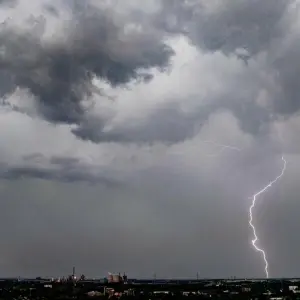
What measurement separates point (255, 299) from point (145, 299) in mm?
37091

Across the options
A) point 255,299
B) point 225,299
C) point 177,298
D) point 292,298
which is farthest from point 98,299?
point 292,298

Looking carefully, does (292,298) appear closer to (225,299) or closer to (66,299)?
(225,299)

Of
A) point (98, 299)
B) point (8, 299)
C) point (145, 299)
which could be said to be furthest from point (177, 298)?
point (8, 299)

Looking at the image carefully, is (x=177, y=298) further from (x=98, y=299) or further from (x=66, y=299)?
(x=66, y=299)

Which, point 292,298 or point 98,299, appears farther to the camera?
point 292,298

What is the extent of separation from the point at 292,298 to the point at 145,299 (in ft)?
165

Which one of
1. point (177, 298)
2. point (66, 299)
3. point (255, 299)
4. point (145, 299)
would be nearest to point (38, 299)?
point (66, 299)

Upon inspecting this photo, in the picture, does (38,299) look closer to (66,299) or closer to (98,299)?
(66,299)

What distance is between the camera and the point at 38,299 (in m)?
171

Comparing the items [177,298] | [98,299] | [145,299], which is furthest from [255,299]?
[98,299]

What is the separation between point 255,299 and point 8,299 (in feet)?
269

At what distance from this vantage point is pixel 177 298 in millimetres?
171000

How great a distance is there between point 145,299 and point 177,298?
35.1 feet

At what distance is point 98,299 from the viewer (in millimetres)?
164750
